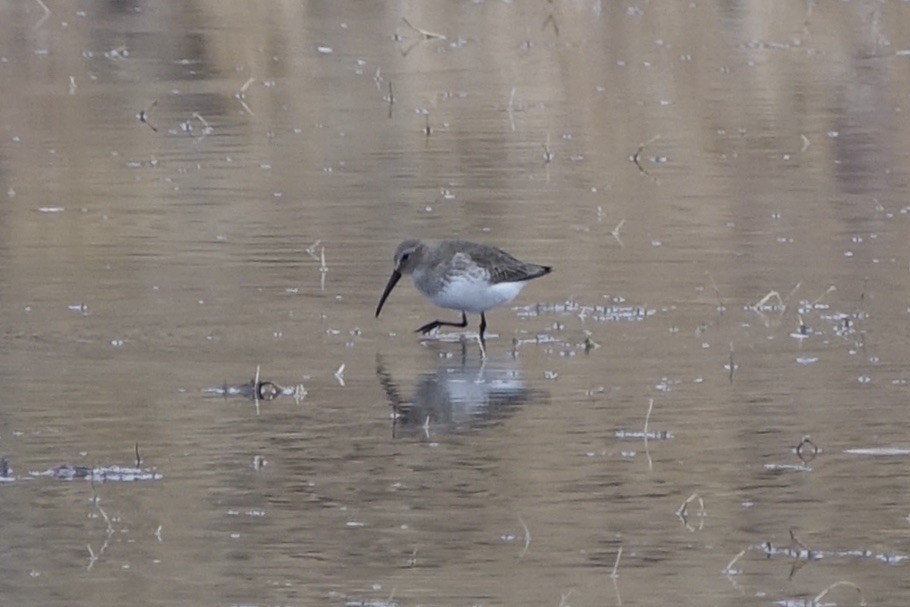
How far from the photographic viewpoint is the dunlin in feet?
37.1

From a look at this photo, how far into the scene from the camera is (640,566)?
24.5ft

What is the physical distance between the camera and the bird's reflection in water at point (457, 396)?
958cm

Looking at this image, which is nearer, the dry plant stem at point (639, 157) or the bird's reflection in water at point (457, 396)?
the bird's reflection in water at point (457, 396)

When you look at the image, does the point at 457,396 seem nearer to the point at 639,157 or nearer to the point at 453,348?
the point at 453,348

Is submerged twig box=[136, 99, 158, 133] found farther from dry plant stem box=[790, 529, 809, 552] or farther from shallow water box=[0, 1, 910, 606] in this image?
dry plant stem box=[790, 529, 809, 552]

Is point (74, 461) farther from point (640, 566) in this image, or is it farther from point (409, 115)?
point (409, 115)

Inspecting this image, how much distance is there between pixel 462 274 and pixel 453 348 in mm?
371

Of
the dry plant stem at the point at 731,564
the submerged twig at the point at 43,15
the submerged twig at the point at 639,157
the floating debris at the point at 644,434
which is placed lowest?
the submerged twig at the point at 43,15

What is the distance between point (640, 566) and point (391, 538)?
877mm

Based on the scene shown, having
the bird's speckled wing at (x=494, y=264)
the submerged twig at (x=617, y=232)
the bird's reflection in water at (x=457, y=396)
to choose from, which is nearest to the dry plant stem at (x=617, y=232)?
the submerged twig at (x=617, y=232)

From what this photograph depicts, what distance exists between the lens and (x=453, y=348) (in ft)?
37.3

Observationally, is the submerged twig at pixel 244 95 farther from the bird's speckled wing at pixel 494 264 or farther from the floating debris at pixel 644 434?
the floating debris at pixel 644 434

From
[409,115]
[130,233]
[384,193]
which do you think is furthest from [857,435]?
[409,115]

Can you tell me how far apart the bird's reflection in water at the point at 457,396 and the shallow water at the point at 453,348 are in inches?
1.0
